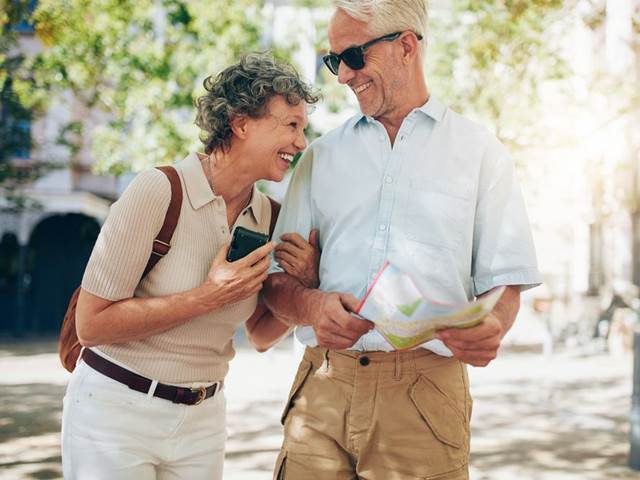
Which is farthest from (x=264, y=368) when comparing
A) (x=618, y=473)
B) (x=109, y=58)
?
(x=618, y=473)

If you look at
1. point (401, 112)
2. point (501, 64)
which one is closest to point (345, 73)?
point (401, 112)

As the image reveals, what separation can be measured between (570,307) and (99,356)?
2080 cm

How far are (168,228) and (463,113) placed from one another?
11.5 metres

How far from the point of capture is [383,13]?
8.66 ft

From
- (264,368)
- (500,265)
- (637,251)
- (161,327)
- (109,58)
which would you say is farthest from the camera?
(637,251)

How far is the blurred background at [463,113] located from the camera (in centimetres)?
864

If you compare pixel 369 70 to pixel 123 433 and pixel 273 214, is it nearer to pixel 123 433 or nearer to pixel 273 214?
pixel 273 214

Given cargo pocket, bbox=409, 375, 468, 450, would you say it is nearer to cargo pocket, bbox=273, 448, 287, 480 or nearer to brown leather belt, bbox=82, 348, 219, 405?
cargo pocket, bbox=273, 448, 287, 480

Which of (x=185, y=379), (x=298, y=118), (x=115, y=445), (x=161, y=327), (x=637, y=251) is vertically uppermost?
(x=298, y=118)

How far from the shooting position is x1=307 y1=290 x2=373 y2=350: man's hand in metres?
2.32

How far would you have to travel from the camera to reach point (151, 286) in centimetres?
272

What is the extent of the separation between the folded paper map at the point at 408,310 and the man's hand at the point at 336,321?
0.14m

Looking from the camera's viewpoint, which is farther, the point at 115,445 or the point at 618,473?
the point at 618,473

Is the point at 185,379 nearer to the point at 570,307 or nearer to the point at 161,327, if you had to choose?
the point at 161,327
